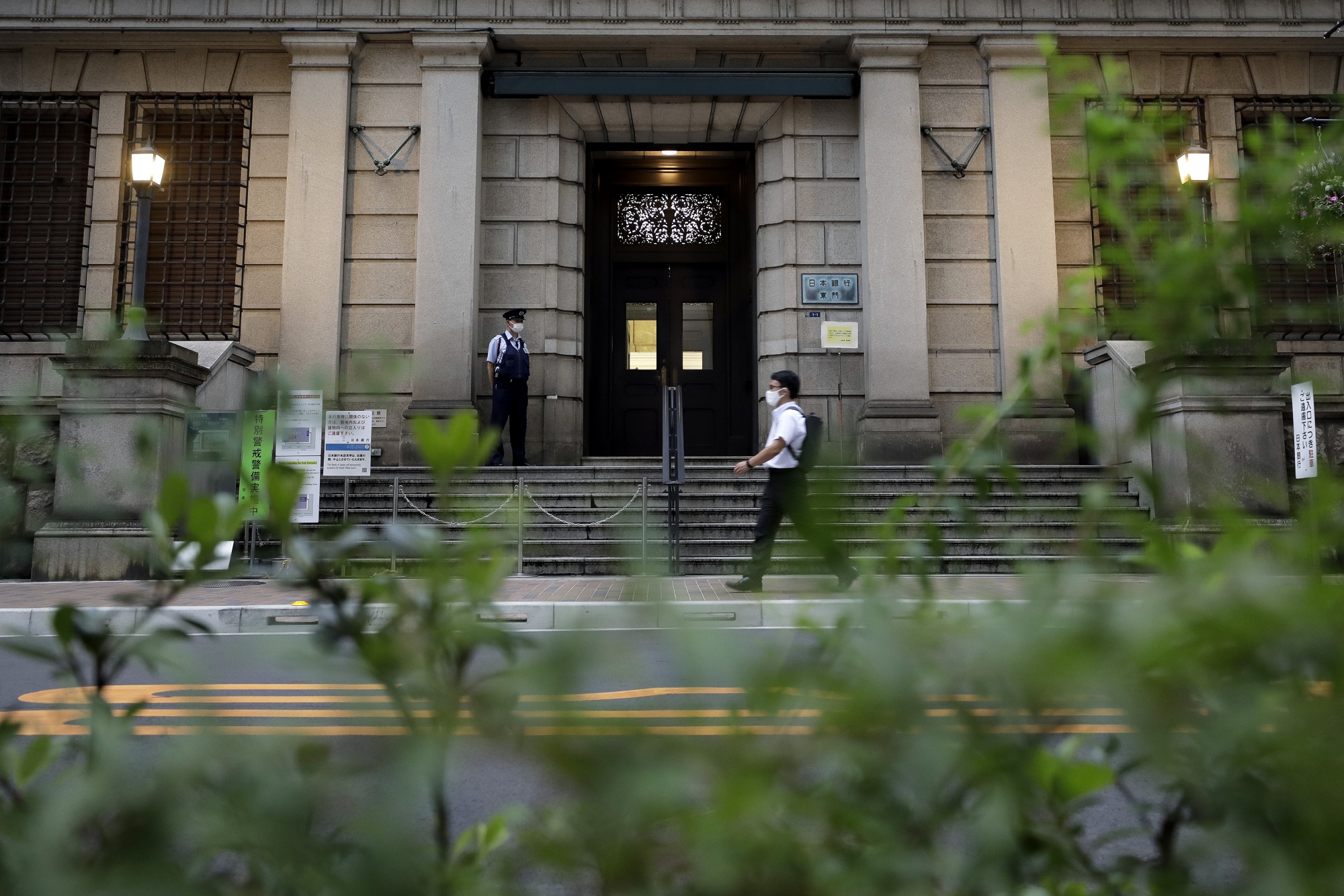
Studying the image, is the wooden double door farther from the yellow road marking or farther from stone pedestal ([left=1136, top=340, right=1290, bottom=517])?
the yellow road marking

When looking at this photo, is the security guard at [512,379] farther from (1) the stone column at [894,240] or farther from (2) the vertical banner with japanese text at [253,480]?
(2) the vertical banner with japanese text at [253,480]

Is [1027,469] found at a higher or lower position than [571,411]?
lower

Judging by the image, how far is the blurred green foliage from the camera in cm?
44

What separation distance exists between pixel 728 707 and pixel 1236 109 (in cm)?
1523

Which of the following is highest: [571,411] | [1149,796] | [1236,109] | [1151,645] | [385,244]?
[1236,109]

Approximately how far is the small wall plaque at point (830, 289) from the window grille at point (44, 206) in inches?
391

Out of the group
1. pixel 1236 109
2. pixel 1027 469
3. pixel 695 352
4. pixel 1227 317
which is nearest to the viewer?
pixel 1227 317

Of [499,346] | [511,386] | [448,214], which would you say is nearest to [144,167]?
[448,214]

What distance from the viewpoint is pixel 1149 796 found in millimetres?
633

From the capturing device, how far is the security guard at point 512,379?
10578mm

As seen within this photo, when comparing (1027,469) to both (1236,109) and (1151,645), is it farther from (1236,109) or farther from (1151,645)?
(1151,645)

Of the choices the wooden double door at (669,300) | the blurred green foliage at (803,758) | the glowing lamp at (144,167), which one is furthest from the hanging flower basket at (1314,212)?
the wooden double door at (669,300)

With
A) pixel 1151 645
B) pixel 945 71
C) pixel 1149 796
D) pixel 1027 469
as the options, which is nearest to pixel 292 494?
pixel 1151 645

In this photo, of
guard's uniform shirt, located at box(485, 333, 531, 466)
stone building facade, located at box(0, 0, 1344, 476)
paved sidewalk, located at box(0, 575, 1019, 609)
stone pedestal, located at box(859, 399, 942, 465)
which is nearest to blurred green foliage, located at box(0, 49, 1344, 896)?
paved sidewalk, located at box(0, 575, 1019, 609)
